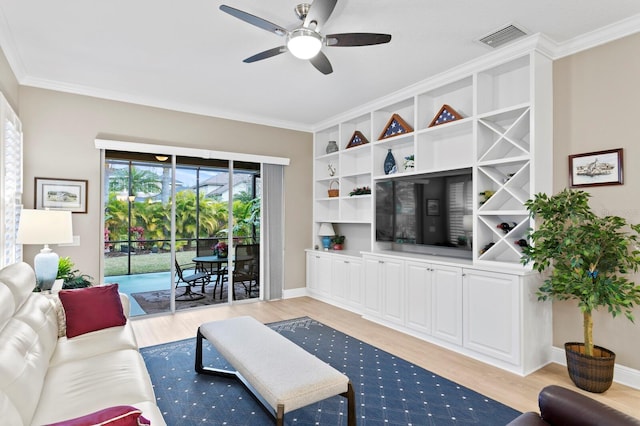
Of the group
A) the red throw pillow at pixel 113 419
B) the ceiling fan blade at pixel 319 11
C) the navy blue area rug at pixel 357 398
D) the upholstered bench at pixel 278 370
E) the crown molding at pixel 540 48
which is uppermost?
the crown molding at pixel 540 48

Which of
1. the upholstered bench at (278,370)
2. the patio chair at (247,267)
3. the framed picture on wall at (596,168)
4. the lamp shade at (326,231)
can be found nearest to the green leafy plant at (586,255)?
the framed picture on wall at (596,168)

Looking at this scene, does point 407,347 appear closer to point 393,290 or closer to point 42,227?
point 393,290

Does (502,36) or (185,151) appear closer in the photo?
(502,36)

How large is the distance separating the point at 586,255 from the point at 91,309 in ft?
12.4

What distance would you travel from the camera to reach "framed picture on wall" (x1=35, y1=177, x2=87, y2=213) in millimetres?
3965

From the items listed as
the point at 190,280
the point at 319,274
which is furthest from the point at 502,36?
the point at 190,280

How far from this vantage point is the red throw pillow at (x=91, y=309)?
8.67 ft

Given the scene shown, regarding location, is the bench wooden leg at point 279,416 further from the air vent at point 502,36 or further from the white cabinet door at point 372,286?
the air vent at point 502,36

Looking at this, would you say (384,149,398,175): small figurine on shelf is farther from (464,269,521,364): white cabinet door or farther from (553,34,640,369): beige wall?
(553,34,640,369): beige wall

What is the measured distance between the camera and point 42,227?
3168 mm

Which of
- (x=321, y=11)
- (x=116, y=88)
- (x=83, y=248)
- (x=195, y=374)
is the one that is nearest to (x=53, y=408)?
(x=195, y=374)

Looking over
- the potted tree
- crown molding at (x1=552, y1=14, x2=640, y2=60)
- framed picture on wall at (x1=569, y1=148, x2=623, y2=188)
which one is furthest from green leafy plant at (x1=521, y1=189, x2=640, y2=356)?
crown molding at (x1=552, y1=14, x2=640, y2=60)

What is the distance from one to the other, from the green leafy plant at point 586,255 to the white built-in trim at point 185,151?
12.1ft

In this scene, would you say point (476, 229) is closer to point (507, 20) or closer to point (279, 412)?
point (507, 20)
